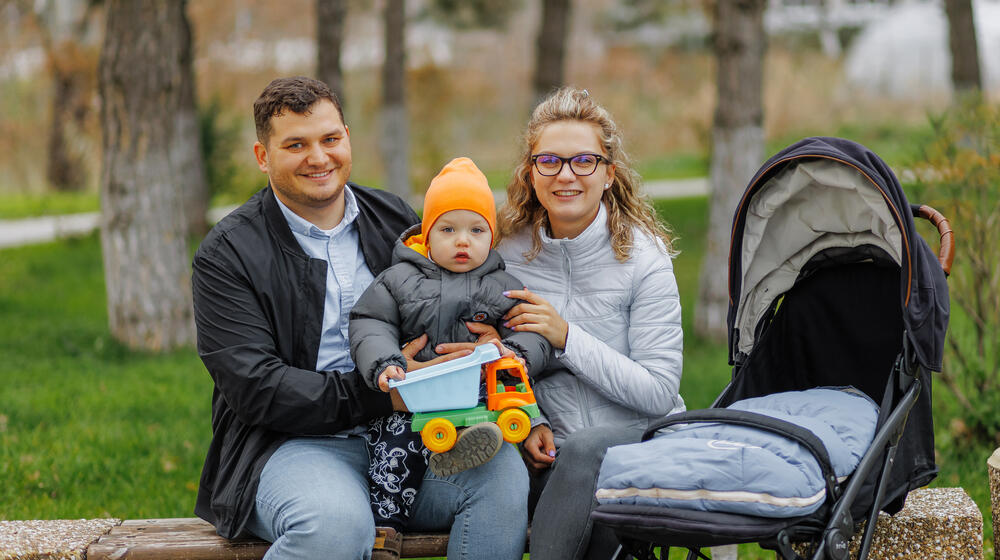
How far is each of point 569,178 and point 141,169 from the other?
429 centimetres

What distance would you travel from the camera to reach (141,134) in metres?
6.61

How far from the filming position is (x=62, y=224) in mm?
13242

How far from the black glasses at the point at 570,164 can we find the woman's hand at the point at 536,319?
423 millimetres

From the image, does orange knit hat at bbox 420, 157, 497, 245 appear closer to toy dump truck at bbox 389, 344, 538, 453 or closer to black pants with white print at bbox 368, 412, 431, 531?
toy dump truck at bbox 389, 344, 538, 453

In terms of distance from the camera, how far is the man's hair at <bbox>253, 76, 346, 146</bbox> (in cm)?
310

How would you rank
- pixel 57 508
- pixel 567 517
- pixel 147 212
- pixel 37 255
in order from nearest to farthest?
pixel 567 517
pixel 57 508
pixel 147 212
pixel 37 255

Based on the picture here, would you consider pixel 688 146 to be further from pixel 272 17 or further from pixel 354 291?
pixel 354 291

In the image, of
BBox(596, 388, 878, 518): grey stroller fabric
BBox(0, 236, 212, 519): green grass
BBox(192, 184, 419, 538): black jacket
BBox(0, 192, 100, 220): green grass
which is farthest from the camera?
BBox(0, 192, 100, 220): green grass

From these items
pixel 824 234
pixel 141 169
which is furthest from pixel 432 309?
pixel 141 169

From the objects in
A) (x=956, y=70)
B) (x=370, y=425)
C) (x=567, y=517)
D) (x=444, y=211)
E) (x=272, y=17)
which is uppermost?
(x=272, y=17)

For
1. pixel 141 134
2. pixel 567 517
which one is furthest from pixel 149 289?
pixel 567 517

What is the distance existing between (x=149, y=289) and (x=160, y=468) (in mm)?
2189

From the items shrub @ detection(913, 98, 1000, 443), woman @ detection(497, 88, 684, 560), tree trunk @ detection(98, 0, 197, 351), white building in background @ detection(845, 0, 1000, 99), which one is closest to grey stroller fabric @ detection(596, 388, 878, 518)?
woman @ detection(497, 88, 684, 560)

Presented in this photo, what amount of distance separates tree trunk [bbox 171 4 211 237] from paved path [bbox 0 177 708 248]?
173 cm
